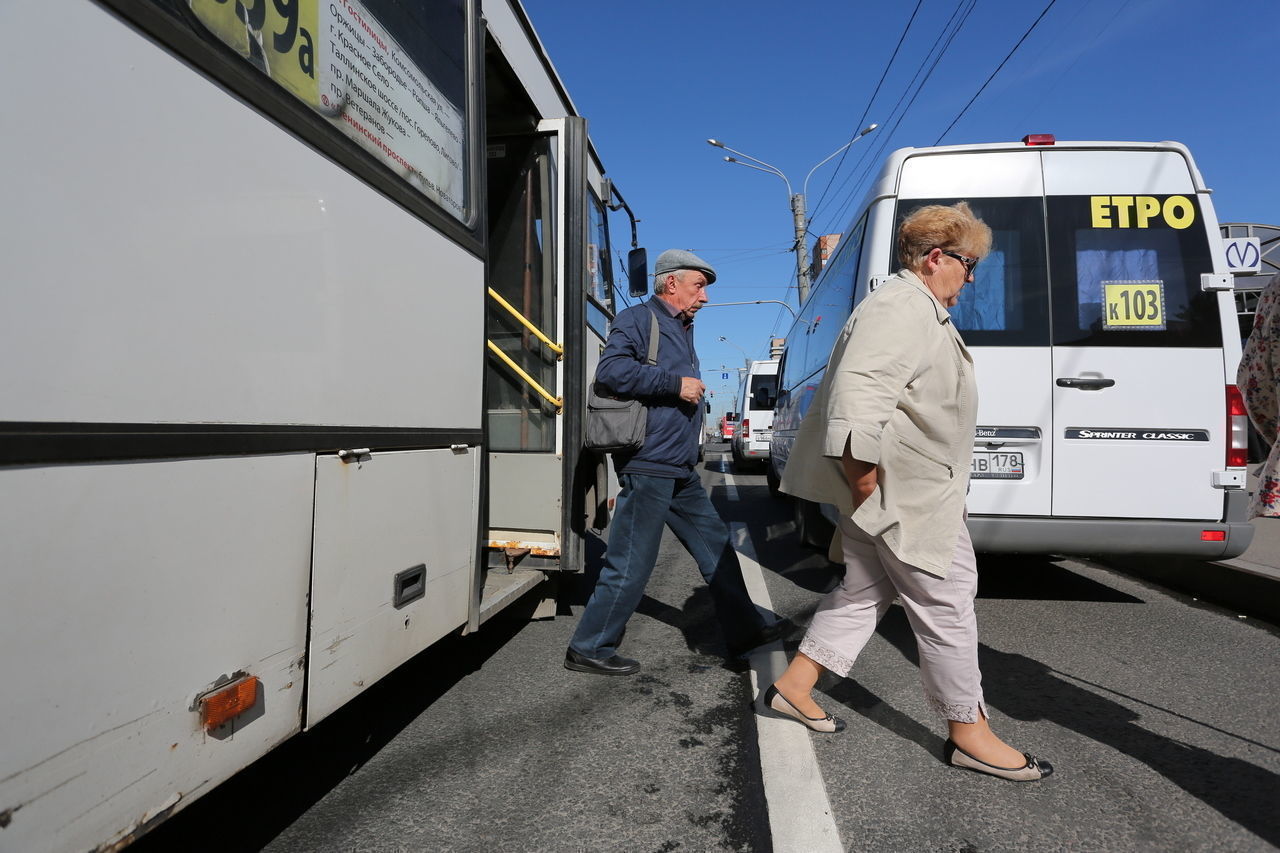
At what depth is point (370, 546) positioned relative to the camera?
2107 millimetres

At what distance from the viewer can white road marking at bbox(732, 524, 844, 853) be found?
2079mm

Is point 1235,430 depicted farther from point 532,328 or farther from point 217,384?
point 217,384

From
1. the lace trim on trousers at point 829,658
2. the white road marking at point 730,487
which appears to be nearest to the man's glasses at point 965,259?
the lace trim on trousers at point 829,658

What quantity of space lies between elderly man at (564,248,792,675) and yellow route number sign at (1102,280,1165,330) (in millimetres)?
2124

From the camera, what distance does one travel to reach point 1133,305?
395cm

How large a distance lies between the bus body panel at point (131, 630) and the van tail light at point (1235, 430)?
420cm

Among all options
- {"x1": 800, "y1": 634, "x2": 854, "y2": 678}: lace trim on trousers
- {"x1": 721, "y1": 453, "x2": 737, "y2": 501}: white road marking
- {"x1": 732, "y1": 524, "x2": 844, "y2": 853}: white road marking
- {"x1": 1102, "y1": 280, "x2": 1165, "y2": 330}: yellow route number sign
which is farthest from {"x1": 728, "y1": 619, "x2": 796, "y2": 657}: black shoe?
{"x1": 721, "y1": 453, "x2": 737, "y2": 501}: white road marking

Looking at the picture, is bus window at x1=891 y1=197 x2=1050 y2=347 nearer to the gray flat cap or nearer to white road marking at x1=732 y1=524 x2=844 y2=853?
the gray flat cap

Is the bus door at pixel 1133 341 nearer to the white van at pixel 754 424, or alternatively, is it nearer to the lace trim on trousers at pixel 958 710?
the lace trim on trousers at pixel 958 710

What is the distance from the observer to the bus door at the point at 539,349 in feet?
12.7

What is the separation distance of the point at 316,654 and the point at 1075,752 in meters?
2.43

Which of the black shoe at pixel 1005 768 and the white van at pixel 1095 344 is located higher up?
the white van at pixel 1095 344

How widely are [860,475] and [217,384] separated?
173 cm

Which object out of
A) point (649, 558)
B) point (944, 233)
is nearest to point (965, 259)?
point (944, 233)
